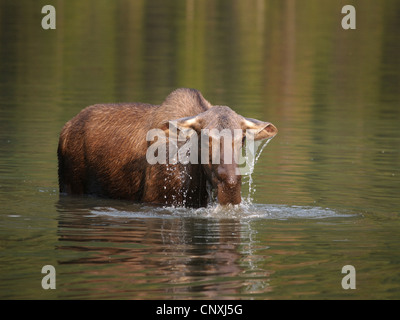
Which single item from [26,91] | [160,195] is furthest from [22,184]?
[26,91]

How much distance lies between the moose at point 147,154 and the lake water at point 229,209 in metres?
0.32

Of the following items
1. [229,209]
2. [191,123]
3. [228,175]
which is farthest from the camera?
[191,123]

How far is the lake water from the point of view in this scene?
476 inches

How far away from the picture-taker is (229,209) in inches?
570

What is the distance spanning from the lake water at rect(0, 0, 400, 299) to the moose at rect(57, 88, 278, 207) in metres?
0.32

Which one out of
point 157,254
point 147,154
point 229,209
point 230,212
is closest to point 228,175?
point 229,209

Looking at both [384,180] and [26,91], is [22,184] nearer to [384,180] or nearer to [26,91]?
[384,180]

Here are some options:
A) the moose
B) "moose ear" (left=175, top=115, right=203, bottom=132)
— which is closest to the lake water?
the moose

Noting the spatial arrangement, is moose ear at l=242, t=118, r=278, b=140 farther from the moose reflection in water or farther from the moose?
the moose reflection in water

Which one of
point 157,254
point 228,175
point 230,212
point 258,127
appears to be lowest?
point 157,254

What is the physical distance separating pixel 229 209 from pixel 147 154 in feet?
7.22

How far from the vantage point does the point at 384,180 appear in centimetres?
1898

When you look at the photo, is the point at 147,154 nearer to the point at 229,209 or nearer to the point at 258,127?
the point at 229,209
